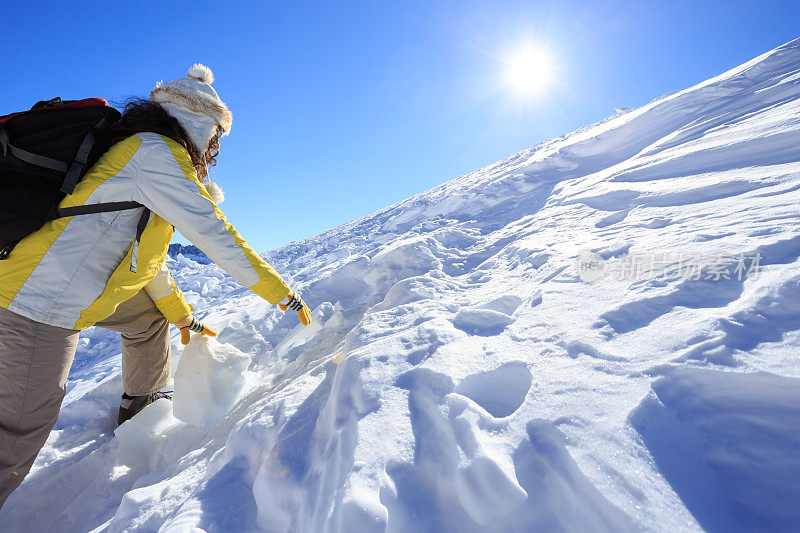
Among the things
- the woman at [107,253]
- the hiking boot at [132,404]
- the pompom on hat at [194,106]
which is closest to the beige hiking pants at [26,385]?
the woman at [107,253]

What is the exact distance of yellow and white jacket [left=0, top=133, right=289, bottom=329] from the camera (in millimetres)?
1334

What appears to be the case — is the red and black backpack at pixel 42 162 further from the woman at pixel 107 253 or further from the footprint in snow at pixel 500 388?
the footprint in snow at pixel 500 388

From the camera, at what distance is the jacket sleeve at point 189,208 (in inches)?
57.9

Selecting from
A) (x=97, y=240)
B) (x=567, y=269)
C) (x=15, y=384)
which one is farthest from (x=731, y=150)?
(x=15, y=384)

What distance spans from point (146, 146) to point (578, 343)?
6.74 feet

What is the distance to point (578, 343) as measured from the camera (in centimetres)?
126

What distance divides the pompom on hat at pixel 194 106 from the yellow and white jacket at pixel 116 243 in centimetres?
22

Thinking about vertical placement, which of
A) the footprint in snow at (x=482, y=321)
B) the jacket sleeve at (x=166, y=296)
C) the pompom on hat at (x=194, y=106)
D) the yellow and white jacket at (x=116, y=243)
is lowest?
the footprint in snow at (x=482, y=321)

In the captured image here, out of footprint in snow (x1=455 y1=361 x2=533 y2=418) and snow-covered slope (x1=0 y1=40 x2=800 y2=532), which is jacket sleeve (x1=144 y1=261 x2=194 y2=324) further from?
footprint in snow (x1=455 y1=361 x2=533 y2=418)

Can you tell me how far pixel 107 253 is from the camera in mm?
1459

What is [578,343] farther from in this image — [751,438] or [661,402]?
[751,438]

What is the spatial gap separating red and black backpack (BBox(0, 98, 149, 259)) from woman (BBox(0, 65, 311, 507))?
0.13 feet
